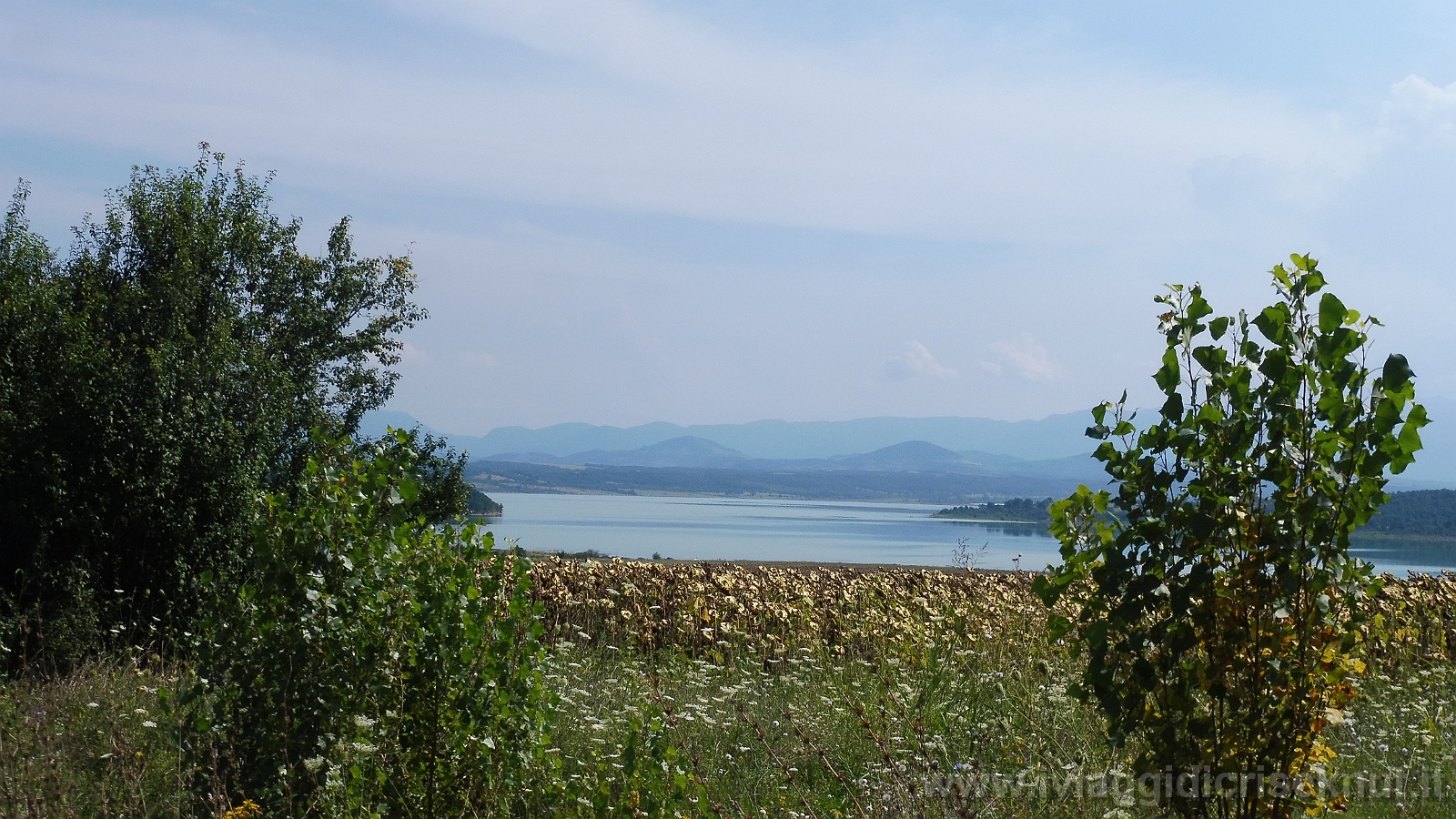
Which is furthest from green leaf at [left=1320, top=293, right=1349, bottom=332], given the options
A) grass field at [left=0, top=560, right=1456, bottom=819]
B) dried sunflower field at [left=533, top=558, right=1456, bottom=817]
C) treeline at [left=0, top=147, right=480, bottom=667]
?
treeline at [left=0, top=147, right=480, bottom=667]

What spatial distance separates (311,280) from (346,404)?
2.31 meters

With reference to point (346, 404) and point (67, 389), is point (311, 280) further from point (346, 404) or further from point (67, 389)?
point (67, 389)

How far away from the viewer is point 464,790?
4070 millimetres

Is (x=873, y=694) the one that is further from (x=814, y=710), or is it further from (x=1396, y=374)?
(x=1396, y=374)

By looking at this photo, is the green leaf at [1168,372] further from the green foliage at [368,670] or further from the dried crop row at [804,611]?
the dried crop row at [804,611]

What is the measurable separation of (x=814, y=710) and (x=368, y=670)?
3492mm

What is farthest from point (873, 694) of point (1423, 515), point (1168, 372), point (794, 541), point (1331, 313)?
point (794, 541)

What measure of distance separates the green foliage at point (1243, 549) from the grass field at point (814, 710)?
1.50 feet

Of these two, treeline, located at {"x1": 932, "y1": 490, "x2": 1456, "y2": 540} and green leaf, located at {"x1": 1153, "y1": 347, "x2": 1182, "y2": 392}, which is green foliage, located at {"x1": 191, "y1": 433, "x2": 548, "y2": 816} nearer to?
green leaf, located at {"x1": 1153, "y1": 347, "x2": 1182, "y2": 392}

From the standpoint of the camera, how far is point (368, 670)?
3.99m

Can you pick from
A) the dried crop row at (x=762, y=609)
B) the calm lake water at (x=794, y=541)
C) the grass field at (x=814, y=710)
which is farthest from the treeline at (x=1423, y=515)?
the dried crop row at (x=762, y=609)

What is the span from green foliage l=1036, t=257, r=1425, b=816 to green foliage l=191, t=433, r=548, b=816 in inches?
85.9

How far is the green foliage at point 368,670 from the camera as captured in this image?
3.96 metres

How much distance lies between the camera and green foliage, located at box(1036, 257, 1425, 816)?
298 centimetres
